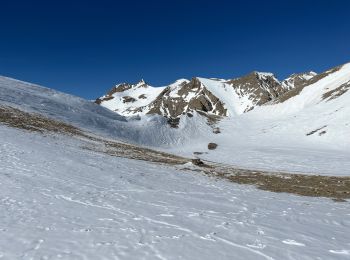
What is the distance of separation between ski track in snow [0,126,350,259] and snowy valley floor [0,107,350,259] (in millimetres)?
31

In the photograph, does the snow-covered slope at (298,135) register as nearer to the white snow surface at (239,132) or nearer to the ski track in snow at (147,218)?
the white snow surface at (239,132)

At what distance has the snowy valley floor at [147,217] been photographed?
10086 millimetres

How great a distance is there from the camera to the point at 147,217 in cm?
1374

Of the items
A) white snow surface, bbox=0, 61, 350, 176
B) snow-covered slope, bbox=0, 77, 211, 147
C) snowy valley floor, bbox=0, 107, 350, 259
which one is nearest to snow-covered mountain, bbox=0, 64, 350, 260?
snowy valley floor, bbox=0, 107, 350, 259

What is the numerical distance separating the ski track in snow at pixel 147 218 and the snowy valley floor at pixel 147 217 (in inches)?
1.2

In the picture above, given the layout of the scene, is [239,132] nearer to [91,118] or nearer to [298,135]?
[298,135]

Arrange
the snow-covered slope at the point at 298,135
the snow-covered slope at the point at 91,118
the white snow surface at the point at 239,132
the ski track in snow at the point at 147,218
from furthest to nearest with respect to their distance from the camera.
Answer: the snow-covered slope at the point at 91,118
the white snow surface at the point at 239,132
the snow-covered slope at the point at 298,135
the ski track in snow at the point at 147,218

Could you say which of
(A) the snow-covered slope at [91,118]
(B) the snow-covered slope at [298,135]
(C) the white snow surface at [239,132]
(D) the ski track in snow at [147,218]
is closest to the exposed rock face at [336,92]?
(B) the snow-covered slope at [298,135]

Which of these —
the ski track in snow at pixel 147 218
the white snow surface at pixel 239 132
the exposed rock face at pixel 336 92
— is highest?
the exposed rock face at pixel 336 92

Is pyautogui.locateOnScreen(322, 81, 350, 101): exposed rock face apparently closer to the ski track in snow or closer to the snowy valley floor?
the snowy valley floor

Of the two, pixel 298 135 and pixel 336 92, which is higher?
pixel 336 92

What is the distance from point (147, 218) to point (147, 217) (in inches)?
6.5

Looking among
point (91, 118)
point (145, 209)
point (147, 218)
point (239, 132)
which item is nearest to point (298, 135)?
point (239, 132)

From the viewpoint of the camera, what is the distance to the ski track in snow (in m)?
10.1
